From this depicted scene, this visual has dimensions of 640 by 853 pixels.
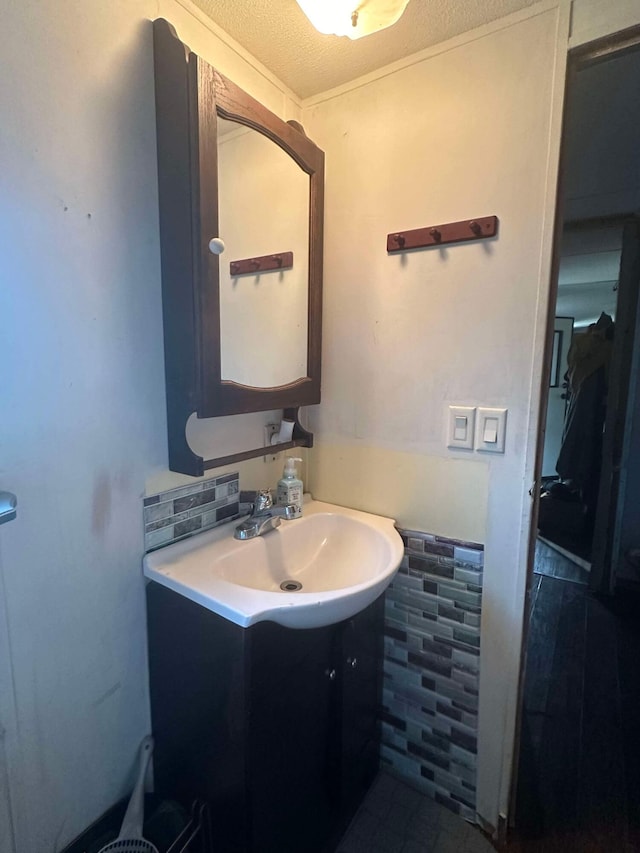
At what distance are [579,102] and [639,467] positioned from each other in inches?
73.0

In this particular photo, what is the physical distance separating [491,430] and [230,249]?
0.79 meters

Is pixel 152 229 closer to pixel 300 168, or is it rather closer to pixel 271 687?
pixel 300 168

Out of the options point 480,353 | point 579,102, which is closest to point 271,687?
point 480,353

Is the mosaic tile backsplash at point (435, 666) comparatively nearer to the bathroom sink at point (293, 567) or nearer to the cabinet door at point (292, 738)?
the bathroom sink at point (293, 567)

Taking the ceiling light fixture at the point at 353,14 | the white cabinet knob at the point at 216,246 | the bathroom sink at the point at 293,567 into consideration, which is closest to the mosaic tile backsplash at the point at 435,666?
the bathroom sink at the point at 293,567

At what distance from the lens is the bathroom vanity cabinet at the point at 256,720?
2.76 ft

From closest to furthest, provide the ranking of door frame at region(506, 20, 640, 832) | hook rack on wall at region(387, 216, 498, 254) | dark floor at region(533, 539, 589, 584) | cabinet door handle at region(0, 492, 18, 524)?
1. cabinet door handle at region(0, 492, 18, 524)
2. door frame at region(506, 20, 640, 832)
3. hook rack on wall at region(387, 216, 498, 254)
4. dark floor at region(533, 539, 589, 584)

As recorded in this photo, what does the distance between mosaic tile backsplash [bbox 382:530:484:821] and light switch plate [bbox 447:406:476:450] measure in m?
0.28

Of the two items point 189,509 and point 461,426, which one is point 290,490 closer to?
point 189,509

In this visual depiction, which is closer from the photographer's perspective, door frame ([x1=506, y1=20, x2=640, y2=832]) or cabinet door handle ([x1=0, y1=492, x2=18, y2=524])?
cabinet door handle ([x1=0, y1=492, x2=18, y2=524])

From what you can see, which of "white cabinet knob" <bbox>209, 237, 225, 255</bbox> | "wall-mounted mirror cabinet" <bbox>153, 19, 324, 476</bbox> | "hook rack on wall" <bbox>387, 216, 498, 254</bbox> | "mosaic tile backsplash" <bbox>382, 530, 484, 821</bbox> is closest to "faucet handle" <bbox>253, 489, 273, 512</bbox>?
"wall-mounted mirror cabinet" <bbox>153, 19, 324, 476</bbox>

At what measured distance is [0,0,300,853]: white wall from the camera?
Answer: 0.76 meters

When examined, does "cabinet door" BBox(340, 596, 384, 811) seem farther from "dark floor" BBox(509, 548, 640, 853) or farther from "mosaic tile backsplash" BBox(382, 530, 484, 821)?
"dark floor" BBox(509, 548, 640, 853)

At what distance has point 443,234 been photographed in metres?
1.10
